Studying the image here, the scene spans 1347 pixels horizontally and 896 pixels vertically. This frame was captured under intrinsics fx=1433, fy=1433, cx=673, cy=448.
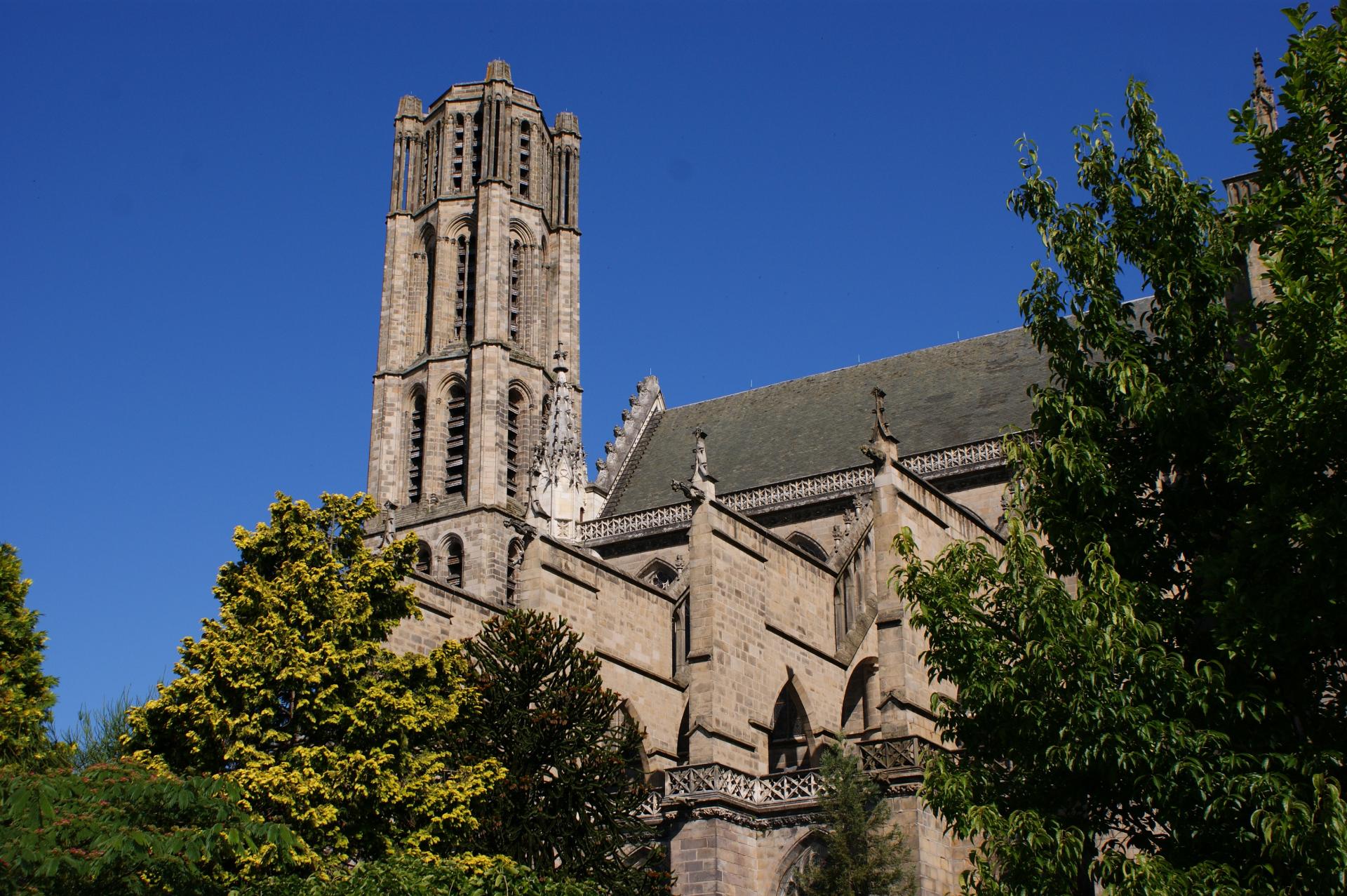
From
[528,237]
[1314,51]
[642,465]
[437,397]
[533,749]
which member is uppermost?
[528,237]

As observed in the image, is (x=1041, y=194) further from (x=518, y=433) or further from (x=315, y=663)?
(x=518, y=433)

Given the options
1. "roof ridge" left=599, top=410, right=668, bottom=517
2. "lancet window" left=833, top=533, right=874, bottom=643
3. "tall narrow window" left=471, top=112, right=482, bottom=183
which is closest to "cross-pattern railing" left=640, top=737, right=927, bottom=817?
"lancet window" left=833, top=533, right=874, bottom=643

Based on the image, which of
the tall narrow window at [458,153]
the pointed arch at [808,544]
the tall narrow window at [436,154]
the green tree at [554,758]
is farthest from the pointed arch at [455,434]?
the green tree at [554,758]

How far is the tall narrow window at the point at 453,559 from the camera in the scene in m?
37.4

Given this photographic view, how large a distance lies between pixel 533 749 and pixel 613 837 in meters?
1.47

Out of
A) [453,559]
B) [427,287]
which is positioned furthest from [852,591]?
[427,287]

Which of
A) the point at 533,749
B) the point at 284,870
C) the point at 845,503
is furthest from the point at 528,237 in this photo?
the point at 284,870

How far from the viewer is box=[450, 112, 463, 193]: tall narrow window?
44.4m

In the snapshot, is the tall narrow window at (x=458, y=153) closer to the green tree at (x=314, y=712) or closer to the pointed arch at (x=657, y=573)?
the pointed arch at (x=657, y=573)

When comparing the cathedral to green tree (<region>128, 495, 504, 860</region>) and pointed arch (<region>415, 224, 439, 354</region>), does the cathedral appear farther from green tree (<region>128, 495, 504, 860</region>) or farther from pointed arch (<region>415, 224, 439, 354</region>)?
green tree (<region>128, 495, 504, 860</region>)

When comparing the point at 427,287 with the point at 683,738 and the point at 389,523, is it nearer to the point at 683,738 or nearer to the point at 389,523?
the point at 389,523

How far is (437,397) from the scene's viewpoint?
4088cm

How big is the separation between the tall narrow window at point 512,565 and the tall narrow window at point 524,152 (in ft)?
40.0

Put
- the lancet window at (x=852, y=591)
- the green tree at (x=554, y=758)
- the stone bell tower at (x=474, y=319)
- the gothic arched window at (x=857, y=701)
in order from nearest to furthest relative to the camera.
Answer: the green tree at (x=554, y=758) → the gothic arched window at (x=857, y=701) → the lancet window at (x=852, y=591) → the stone bell tower at (x=474, y=319)
